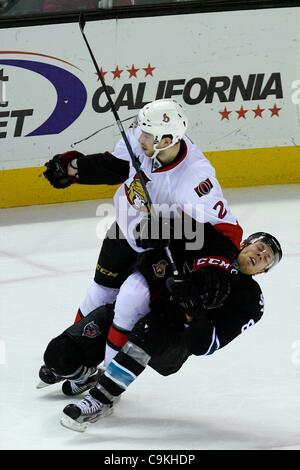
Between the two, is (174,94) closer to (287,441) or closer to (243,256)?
(243,256)

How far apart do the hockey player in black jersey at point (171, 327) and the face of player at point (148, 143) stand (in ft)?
0.98

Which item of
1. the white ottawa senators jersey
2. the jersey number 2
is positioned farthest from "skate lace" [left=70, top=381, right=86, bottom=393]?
the jersey number 2

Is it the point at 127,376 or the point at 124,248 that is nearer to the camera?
the point at 127,376

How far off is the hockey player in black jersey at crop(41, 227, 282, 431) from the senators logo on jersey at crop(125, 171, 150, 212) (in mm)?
159

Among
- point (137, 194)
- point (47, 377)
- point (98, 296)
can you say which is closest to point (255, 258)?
point (137, 194)

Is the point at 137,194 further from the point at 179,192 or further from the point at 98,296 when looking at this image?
the point at 98,296

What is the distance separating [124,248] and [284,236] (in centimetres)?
209

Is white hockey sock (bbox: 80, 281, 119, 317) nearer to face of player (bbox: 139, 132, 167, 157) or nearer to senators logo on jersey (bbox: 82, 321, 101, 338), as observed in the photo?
senators logo on jersey (bbox: 82, 321, 101, 338)

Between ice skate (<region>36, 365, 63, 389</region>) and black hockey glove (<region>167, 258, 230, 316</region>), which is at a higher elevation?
black hockey glove (<region>167, 258, 230, 316</region>)

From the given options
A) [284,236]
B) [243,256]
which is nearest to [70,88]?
[284,236]

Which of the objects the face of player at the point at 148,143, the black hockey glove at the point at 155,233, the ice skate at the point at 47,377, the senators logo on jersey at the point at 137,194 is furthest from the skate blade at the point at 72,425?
the face of player at the point at 148,143

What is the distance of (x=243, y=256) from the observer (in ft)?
11.5

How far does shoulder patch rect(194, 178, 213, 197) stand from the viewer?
11.2 ft
